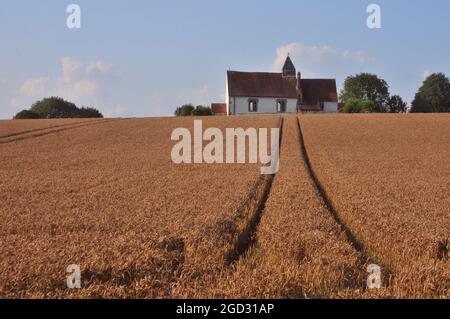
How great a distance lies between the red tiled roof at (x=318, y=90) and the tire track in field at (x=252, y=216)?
73.0m

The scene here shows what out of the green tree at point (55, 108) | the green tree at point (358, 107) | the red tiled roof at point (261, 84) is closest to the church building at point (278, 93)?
the red tiled roof at point (261, 84)

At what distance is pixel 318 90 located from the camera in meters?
90.8

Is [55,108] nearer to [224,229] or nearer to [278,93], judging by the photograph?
[278,93]

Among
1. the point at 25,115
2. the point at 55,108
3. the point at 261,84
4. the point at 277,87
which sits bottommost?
the point at 25,115

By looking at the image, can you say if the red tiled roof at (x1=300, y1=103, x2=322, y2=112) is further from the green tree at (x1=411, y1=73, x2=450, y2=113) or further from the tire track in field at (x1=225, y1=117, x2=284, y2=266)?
the tire track in field at (x1=225, y1=117, x2=284, y2=266)

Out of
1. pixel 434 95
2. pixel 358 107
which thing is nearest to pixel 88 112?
pixel 358 107

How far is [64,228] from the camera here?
34.5 feet

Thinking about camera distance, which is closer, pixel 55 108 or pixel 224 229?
pixel 224 229

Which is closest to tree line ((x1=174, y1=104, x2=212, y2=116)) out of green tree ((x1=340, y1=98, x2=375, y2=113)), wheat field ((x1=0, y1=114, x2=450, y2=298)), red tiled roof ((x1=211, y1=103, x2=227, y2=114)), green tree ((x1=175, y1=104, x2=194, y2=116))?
green tree ((x1=175, y1=104, x2=194, y2=116))

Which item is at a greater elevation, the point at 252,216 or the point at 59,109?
the point at 59,109

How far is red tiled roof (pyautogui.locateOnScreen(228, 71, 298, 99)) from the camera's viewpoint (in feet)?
281

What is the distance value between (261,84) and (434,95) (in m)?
53.3

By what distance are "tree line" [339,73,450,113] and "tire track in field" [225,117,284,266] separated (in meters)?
101
